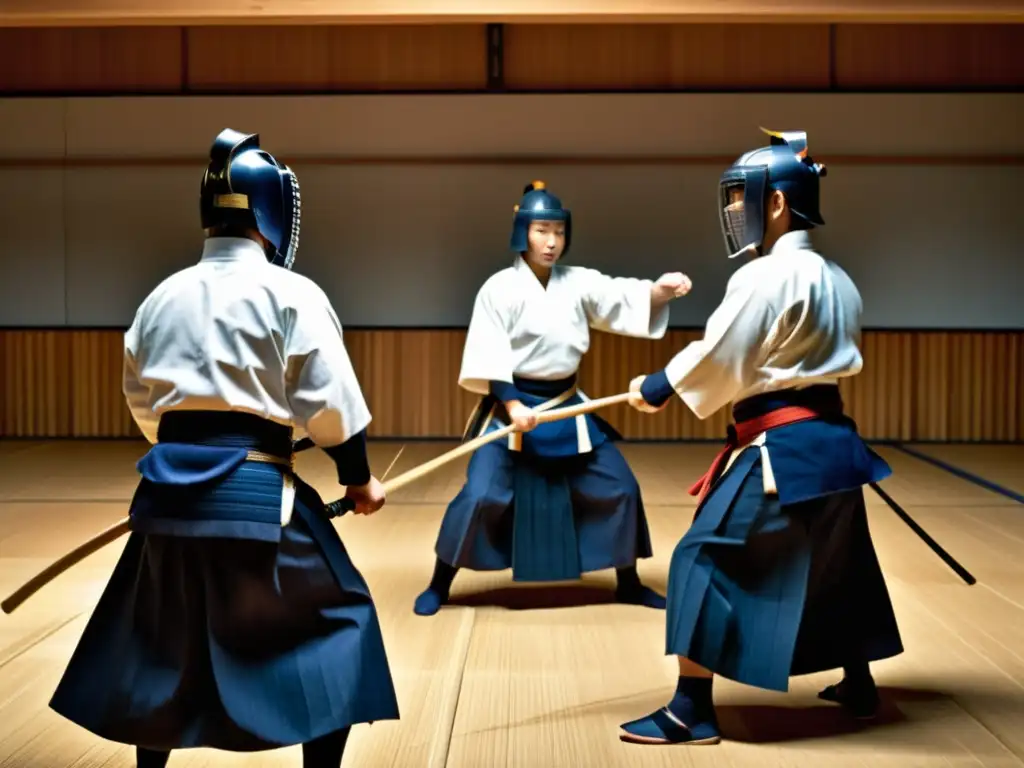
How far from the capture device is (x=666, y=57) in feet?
24.2

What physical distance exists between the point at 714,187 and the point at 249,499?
580 cm

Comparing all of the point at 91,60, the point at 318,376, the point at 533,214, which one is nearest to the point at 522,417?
the point at 533,214

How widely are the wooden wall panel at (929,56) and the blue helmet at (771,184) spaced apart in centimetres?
513

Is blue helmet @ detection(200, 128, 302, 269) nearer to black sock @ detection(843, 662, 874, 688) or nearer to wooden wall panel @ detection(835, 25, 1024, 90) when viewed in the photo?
black sock @ detection(843, 662, 874, 688)

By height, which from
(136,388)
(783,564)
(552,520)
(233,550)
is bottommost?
(552,520)

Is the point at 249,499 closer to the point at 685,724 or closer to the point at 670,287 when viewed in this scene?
the point at 685,724

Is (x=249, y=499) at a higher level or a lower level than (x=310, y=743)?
higher

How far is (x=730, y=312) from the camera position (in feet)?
8.17

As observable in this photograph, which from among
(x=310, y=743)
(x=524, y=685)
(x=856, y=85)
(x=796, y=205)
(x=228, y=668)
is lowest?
(x=524, y=685)

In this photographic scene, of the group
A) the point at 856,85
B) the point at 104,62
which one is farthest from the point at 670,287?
the point at 104,62

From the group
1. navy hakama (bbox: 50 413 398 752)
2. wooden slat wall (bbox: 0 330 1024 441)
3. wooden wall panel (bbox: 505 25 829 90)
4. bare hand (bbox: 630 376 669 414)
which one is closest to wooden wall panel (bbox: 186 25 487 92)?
wooden wall panel (bbox: 505 25 829 90)

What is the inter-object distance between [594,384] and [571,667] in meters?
4.61

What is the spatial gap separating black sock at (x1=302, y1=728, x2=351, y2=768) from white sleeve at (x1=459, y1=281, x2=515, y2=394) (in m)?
1.70

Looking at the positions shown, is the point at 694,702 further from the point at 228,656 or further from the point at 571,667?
the point at 228,656
